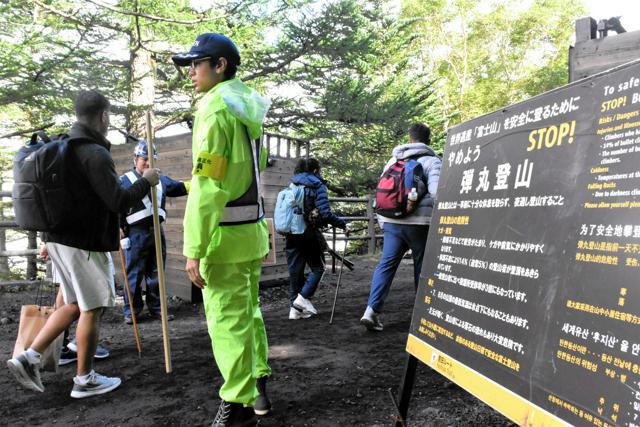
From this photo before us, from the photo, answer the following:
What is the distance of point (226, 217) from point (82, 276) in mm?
1372

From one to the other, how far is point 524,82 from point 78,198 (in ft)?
83.3

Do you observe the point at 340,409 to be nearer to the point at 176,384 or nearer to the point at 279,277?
the point at 176,384

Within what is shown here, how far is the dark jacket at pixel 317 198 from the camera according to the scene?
5.33m

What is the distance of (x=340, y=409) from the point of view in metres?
2.93

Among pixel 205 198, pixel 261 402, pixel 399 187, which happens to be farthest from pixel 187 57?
pixel 399 187

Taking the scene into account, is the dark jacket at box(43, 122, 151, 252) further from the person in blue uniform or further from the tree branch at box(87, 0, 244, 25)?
the tree branch at box(87, 0, 244, 25)

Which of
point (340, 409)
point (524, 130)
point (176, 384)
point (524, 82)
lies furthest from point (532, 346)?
point (524, 82)

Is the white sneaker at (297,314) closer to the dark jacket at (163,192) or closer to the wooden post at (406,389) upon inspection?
the dark jacket at (163,192)

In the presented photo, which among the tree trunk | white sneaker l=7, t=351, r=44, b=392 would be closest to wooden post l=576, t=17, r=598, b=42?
white sneaker l=7, t=351, r=44, b=392

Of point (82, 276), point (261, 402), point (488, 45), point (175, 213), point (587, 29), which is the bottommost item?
point (261, 402)

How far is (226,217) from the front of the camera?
245 cm

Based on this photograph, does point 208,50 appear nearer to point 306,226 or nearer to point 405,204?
point 405,204

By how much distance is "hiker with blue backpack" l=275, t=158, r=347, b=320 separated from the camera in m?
5.37

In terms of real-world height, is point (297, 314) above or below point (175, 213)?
below
